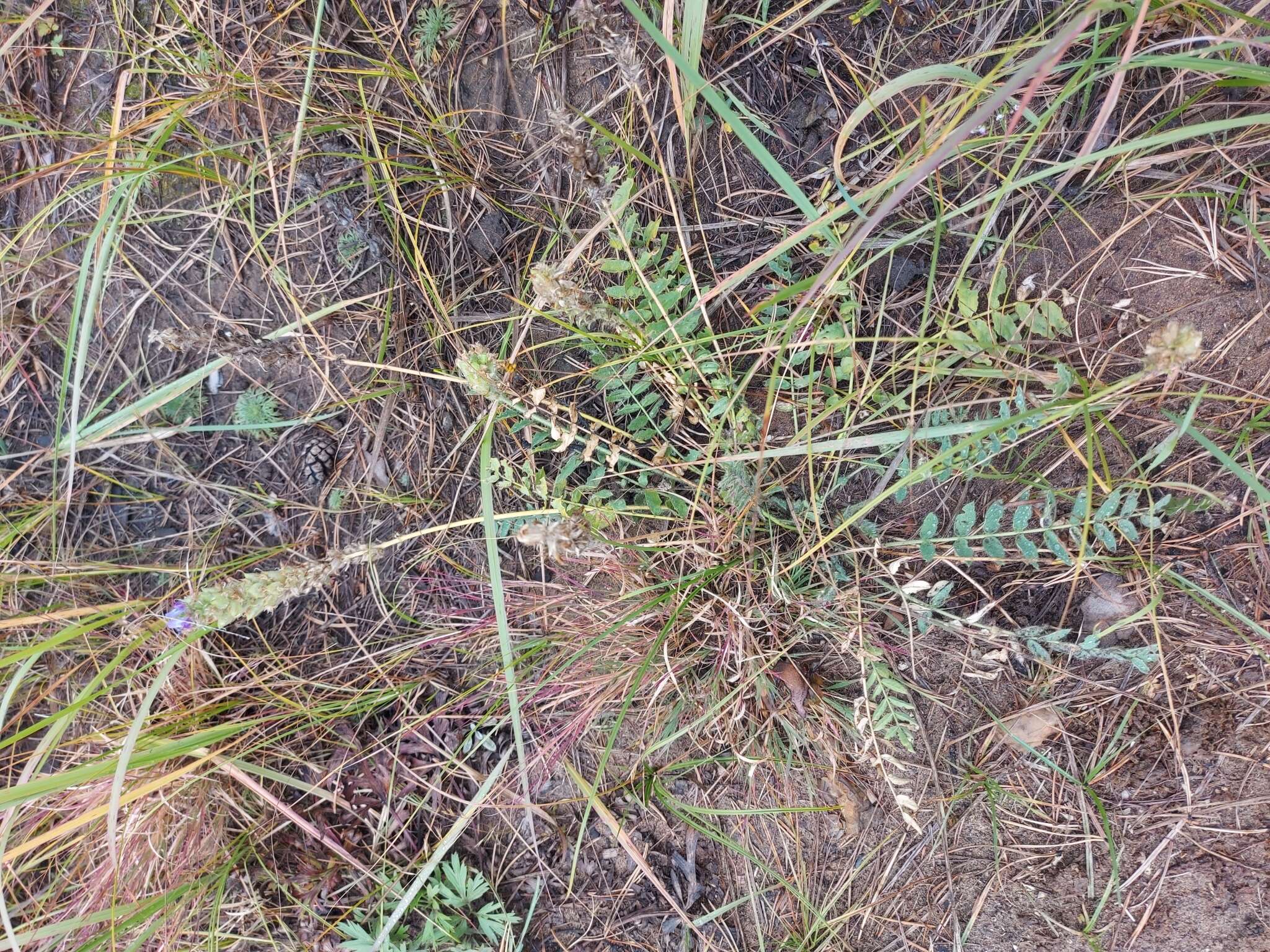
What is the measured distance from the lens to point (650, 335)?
176 cm

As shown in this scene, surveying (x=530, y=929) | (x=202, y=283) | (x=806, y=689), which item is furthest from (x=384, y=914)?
(x=202, y=283)

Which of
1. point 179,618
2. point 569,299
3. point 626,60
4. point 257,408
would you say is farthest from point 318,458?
point 626,60

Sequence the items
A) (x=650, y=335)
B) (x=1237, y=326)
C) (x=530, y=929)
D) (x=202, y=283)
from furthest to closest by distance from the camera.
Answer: (x=202, y=283), (x=530, y=929), (x=650, y=335), (x=1237, y=326)

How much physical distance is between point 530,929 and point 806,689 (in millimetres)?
1059

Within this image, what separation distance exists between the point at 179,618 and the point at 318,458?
1.89 ft

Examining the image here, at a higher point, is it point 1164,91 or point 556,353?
point 1164,91

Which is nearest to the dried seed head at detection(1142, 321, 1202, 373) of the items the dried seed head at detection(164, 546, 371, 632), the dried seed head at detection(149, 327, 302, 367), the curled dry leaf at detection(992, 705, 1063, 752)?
the curled dry leaf at detection(992, 705, 1063, 752)

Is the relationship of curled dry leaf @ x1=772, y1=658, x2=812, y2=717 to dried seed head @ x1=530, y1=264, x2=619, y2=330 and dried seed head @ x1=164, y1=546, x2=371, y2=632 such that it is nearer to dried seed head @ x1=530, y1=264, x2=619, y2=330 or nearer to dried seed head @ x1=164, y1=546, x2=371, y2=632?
dried seed head @ x1=530, y1=264, x2=619, y2=330

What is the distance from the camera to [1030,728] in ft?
5.70

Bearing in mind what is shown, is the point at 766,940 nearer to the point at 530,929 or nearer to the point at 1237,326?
the point at 530,929

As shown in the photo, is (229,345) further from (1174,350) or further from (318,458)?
(1174,350)

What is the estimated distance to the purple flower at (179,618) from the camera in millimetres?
1944

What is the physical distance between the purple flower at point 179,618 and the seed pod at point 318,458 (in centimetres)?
48

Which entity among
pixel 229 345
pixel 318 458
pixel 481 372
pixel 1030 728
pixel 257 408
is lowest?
pixel 1030 728
